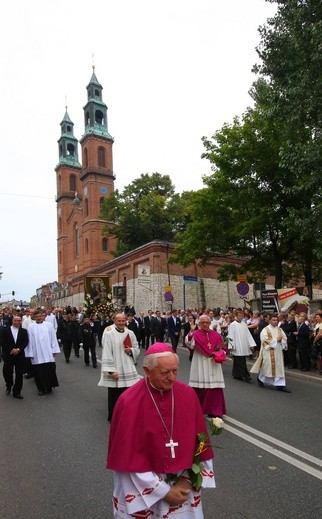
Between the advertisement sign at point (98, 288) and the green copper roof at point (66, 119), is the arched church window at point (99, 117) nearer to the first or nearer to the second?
the green copper roof at point (66, 119)

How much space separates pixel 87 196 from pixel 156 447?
64415 millimetres

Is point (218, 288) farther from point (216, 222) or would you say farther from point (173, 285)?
point (216, 222)

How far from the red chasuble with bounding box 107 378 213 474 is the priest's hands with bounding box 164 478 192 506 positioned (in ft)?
0.34

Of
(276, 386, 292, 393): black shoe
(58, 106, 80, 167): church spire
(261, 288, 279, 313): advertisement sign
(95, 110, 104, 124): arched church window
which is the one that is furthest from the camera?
(58, 106, 80, 167): church spire

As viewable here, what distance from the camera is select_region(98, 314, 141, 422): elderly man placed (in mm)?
7480

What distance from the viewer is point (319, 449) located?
19.2 feet

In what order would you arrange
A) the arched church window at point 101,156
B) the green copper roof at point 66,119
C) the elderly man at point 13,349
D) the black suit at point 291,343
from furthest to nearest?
the green copper roof at point 66,119 → the arched church window at point 101,156 → the black suit at point 291,343 → the elderly man at point 13,349

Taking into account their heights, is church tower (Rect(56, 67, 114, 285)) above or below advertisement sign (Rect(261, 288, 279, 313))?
above

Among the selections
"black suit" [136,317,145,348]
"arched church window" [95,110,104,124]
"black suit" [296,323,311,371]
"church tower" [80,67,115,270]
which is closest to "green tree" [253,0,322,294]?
"black suit" [296,323,311,371]

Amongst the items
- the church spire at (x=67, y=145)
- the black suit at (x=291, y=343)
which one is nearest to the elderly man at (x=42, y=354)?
the black suit at (x=291, y=343)

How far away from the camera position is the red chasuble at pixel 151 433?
275cm

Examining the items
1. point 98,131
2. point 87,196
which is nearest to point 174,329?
point 87,196

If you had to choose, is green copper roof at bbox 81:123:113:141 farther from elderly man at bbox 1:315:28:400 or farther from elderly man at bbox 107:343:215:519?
elderly man at bbox 107:343:215:519

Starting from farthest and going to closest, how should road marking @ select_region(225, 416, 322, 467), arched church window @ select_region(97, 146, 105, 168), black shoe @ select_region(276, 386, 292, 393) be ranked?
arched church window @ select_region(97, 146, 105, 168) → black shoe @ select_region(276, 386, 292, 393) → road marking @ select_region(225, 416, 322, 467)
